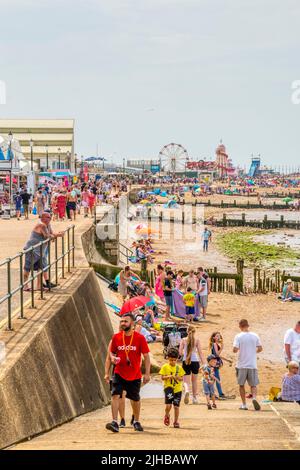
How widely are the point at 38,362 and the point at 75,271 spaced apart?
19.8 feet

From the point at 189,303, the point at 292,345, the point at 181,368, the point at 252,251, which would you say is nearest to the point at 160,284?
the point at 189,303

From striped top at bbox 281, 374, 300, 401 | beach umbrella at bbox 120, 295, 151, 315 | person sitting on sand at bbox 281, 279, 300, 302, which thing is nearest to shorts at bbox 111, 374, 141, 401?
striped top at bbox 281, 374, 300, 401

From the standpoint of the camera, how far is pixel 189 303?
738 inches

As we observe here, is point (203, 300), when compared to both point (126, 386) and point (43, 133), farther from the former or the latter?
point (43, 133)

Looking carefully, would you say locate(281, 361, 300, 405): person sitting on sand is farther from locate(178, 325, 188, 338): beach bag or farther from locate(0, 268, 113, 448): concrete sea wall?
locate(178, 325, 188, 338): beach bag

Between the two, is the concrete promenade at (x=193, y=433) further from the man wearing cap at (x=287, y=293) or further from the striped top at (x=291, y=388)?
the man wearing cap at (x=287, y=293)

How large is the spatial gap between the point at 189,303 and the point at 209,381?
357 inches

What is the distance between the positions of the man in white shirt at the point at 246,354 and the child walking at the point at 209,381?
40 cm

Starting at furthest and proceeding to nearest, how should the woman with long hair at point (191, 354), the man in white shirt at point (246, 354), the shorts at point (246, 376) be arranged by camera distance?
1. the woman with long hair at point (191, 354)
2. the shorts at point (246, 376)
3. the man in white shirt at point (246, 354)

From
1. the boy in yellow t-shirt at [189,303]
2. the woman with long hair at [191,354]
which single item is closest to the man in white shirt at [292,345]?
the woman with long hair at [191,354]

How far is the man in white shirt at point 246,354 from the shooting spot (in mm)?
9289

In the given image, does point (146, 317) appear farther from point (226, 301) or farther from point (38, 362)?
point (38, 362)

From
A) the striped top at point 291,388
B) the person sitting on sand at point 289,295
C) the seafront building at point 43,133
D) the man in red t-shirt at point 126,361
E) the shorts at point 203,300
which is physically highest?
the seafront building at point 43,133
